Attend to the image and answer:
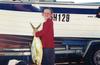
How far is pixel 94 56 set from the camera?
11391 mm

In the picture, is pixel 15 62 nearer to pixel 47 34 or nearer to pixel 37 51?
pixel 37 51

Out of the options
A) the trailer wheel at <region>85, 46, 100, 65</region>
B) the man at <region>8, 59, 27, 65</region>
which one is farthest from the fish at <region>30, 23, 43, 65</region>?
the trailer wheel at <region>85, 46, 100, 65</region>

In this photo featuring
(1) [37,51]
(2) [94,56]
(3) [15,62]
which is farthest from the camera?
(2) [94,56]

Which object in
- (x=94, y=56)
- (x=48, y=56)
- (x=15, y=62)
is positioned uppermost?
(x=48, y=56)

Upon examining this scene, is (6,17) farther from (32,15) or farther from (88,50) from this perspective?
(88,50)

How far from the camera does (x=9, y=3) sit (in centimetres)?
1053

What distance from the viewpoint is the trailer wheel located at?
11.3 metres

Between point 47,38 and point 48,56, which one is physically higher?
point 47,38

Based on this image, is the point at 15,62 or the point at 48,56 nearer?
the point at 48,56

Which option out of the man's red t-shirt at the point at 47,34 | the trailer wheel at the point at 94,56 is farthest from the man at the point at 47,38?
the trailer wheel at the point at 94,56

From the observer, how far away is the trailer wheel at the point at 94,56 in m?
11.3

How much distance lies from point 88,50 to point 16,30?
6.41 ft

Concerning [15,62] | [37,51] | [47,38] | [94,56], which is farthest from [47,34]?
[94,56]

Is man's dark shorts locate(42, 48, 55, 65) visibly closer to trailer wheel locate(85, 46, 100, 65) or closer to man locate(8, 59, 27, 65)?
man locate(8, 59, 27, 65)
